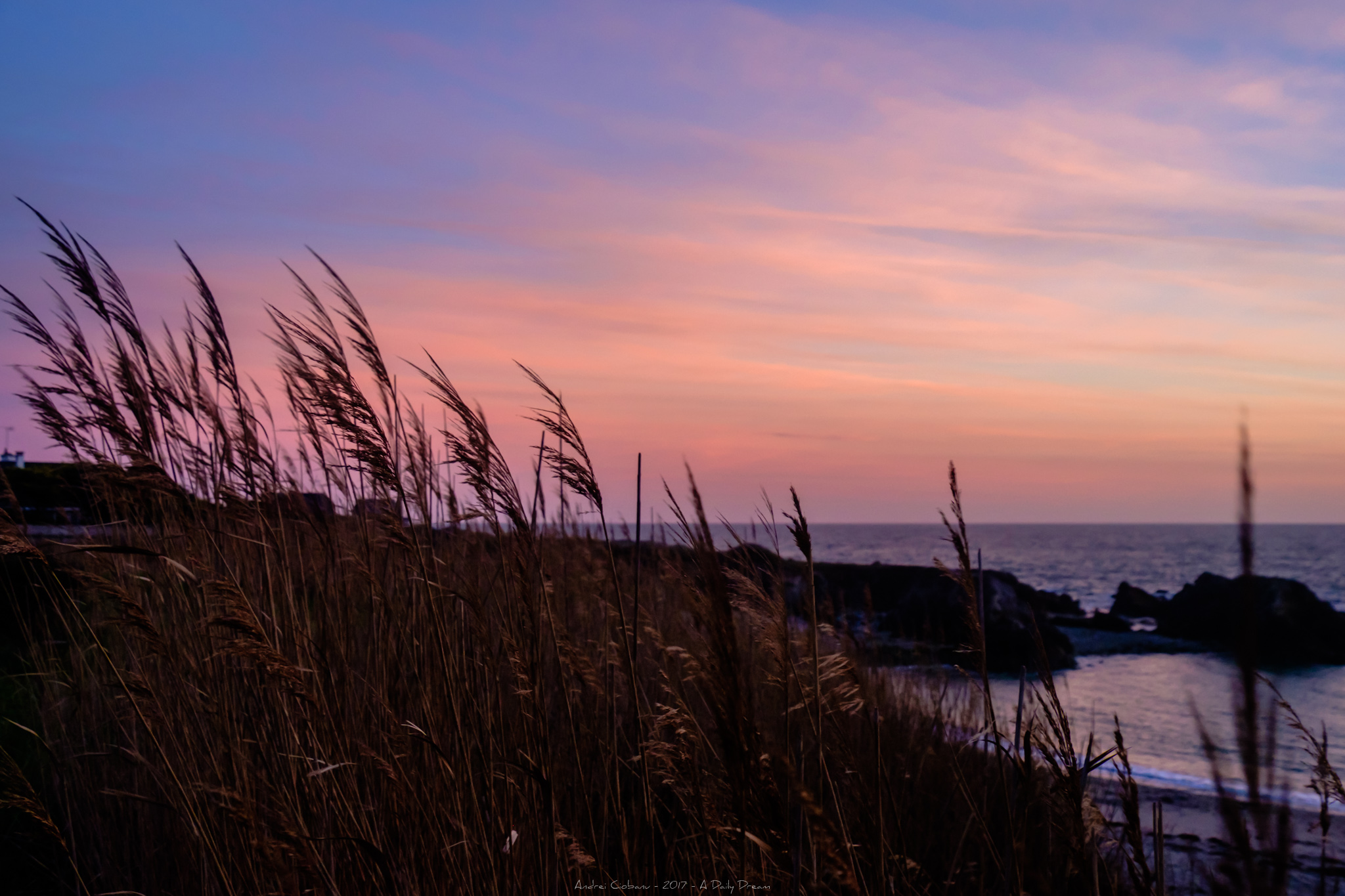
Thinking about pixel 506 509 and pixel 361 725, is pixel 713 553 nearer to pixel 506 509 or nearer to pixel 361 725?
pixel 506 509

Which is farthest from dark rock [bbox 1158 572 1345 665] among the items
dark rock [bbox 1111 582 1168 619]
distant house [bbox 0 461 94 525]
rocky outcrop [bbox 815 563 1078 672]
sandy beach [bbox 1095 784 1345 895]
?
distant house [bbox 0 461 94 525]

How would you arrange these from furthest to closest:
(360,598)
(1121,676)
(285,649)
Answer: (1121,676) → (360,598) → (285,649)

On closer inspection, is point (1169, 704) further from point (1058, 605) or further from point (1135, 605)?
point (1135, 605)

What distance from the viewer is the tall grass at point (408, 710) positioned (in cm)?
169

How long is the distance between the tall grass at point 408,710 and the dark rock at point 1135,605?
27.0 meters

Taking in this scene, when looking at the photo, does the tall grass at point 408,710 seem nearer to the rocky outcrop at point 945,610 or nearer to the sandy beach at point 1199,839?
the sandy beach at point 1199,839

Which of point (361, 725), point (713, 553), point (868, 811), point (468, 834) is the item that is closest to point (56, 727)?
point (361, 725)

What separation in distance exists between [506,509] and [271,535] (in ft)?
4.17

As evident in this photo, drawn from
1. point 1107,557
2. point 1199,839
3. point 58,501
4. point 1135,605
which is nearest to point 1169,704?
point 1199,839

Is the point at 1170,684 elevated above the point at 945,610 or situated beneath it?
situated beneath

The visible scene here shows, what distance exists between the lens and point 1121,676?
15367mm

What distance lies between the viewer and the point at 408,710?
282 cm

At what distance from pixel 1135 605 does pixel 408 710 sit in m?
29.9

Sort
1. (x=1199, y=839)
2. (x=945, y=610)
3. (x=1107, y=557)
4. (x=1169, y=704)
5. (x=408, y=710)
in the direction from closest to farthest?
1. (x=408, y=710)
2. (x=1199, y=839)
3. (x=1169, y=704)
4. (x=945, y=610)
5. (x=1107, y=557)
